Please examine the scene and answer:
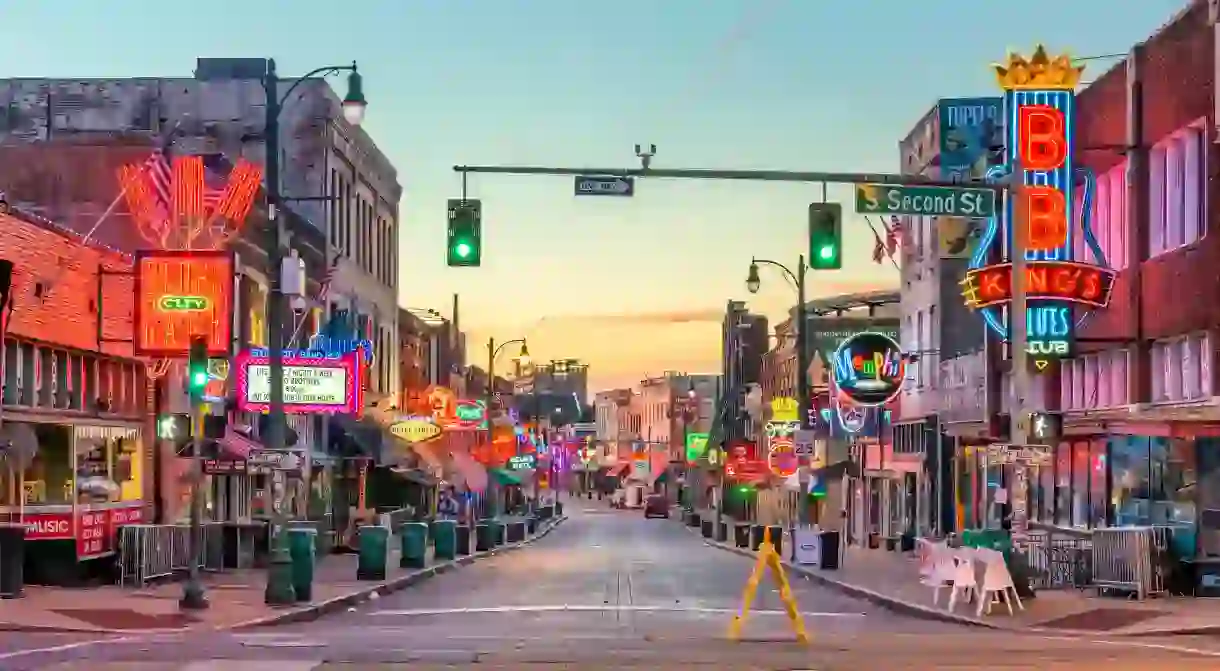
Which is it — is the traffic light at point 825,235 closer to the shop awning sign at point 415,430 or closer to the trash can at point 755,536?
the shop awning sign at point 415,430

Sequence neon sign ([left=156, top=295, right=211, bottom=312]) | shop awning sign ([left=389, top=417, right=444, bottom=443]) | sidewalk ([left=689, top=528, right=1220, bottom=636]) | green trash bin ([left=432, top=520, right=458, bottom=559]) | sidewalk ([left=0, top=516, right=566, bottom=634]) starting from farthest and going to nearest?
shop awning sign ([left=389, top=417, right=444, bottom=443]) → green trash bin ([left=432, top=520, right=458, bottom=559]) → neon sign ([left=156, top=295, right=211, bottom=312]) → sidewalk ([left=689, top=528, right=1220, bottom=636]) → sidewalk ([left=0, top=516, right=566, bottom=634])

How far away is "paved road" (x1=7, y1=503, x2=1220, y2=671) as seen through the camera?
1823cm

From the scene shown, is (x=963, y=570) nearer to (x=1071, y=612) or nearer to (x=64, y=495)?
(x=1071, y=612)

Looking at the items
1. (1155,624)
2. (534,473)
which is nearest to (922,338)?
(1155,624)

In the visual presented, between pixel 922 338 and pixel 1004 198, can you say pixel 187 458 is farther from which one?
pixel 922 338

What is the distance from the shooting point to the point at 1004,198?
36.7 metres

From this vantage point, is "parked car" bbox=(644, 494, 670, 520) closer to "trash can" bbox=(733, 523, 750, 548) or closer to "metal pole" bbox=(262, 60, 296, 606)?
"trash can" bbox=(733, 523, 750, 548)

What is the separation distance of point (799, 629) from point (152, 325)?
1514cm

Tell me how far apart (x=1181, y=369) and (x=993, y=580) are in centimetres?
850

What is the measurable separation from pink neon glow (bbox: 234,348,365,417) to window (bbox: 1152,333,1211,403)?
18567 mm

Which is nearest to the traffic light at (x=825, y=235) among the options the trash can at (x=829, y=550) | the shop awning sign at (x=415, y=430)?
the trash can at (x=829, y=550)

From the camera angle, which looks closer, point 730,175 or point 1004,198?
point 730,175

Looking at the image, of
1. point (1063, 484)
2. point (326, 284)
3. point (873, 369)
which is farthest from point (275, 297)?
point (326, 284)

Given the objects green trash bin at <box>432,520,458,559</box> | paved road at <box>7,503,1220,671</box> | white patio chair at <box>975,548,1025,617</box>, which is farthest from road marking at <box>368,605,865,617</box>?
green trash bin at <box>432,520,458,559</box>
